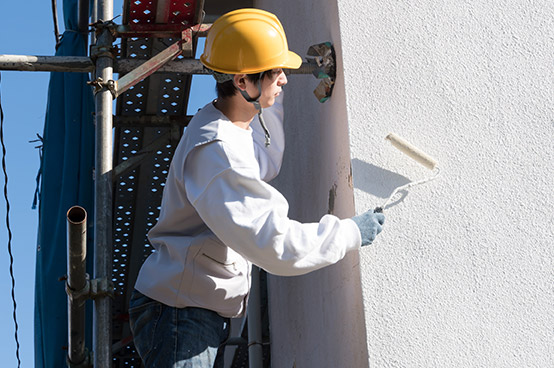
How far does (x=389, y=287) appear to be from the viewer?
3.42 m

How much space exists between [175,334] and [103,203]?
112cm

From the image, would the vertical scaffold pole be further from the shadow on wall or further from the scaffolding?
the shadow on wall

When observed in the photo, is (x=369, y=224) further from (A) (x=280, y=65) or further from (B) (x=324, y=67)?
(B) (x=324, y=67)

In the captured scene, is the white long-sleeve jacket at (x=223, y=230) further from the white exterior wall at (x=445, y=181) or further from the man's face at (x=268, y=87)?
the white exterior wall at (x=445, y=181)

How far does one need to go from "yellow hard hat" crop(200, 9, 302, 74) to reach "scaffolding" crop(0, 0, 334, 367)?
0.42m

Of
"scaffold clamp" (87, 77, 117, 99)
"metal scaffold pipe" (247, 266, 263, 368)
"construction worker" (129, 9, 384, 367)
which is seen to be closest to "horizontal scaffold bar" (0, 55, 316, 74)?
"scaffold clamp" (87, 77, 117, 99)

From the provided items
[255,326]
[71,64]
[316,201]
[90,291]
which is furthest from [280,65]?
[255,326]

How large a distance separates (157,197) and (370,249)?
3.44 meters

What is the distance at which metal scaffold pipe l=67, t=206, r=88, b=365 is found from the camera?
12.5ft

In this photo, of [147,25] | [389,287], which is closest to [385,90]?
[389,287]

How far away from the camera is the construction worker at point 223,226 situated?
10.7 feet

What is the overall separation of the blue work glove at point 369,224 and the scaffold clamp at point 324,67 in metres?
0.85

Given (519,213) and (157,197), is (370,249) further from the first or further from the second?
(157,197)

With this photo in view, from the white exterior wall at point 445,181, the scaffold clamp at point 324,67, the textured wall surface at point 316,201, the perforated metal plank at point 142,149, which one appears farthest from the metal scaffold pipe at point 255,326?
the scaffold clamp at point 324,67
